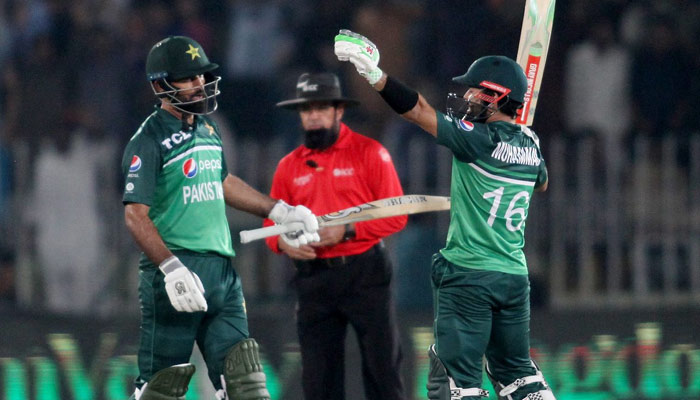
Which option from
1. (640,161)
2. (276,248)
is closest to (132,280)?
(276,248)

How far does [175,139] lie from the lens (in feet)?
19.9

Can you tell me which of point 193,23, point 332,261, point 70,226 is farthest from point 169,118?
point 193,23

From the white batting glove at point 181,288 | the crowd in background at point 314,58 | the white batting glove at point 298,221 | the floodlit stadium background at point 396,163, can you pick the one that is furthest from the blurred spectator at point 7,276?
the white batting glove at point 181,288

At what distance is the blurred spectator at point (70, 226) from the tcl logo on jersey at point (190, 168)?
11.8ft

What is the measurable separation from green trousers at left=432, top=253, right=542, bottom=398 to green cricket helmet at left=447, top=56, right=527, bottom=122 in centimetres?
75

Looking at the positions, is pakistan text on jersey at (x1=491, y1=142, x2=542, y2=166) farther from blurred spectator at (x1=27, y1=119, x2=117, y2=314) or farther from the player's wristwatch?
blurred spectator at (x1=27, y1=119, x2=117, y2=314)

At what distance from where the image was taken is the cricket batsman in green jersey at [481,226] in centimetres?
611

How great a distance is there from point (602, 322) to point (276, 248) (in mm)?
2307

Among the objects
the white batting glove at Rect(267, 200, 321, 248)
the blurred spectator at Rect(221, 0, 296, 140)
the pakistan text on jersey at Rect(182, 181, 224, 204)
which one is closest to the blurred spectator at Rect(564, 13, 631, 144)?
the blurred spectator at Rect(221, 0, 296, 140)

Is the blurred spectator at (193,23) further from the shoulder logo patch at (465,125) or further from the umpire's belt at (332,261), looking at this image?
the shoulder logo patch at (465,125)

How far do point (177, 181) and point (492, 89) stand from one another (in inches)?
63.2

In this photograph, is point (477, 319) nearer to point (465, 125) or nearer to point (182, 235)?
point (465, 125)

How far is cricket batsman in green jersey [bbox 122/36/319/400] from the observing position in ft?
19.6

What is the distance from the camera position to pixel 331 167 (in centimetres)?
730
